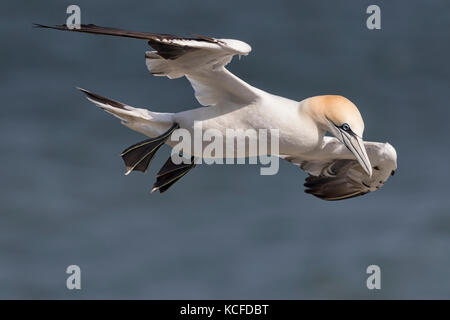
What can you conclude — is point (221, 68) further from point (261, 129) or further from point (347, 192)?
point (347, 192)

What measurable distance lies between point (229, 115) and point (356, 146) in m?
1.98

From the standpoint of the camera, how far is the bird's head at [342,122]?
16.7m

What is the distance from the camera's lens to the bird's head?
54.8 ft

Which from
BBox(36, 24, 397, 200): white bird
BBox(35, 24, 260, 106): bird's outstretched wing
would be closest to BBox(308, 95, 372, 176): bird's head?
BBox(36, 24, 397, 200): white bird

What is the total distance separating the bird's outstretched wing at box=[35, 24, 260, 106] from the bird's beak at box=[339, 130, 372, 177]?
149 centimetres

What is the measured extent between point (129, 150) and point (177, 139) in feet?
2.68

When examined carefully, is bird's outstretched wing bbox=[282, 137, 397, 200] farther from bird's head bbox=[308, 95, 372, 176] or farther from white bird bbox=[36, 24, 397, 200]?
bird's head bbox=[308, 95, 372, 176]

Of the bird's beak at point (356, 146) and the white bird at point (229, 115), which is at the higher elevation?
the white bird at point (229, 115)

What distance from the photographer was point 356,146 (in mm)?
16734

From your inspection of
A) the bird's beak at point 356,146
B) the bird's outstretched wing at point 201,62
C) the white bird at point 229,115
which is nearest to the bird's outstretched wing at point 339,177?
the white bird at point 229,115

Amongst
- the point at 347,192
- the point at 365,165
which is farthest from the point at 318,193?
the point at 365,165

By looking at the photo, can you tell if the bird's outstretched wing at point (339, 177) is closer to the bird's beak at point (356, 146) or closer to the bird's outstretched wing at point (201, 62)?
the bird's beak at point (356, 146)

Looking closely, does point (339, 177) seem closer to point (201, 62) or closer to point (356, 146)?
point (356, 146)

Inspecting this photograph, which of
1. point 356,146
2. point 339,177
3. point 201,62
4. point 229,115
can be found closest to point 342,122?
point 356,146
